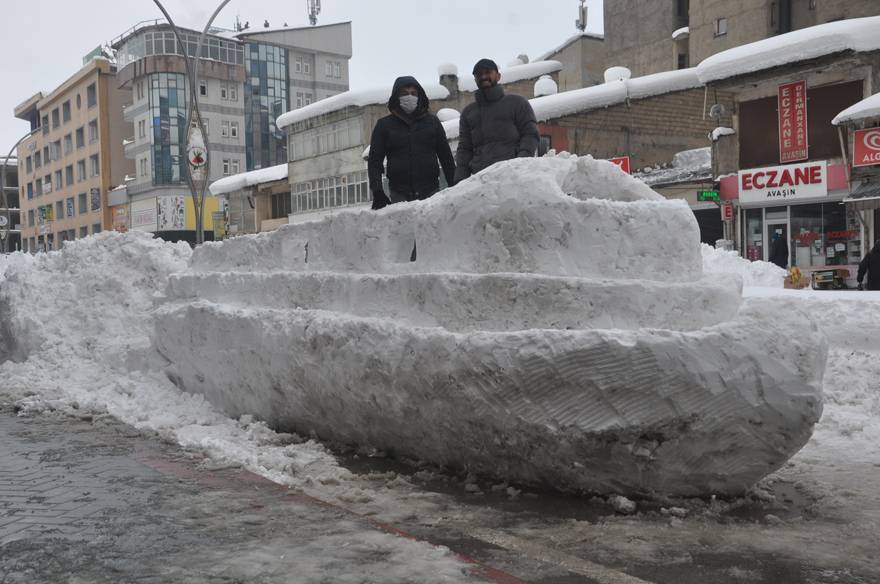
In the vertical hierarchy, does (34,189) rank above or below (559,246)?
above

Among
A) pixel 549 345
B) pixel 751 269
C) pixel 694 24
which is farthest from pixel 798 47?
pixel 549 345

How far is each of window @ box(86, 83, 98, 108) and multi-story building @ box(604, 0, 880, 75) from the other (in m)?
36.5

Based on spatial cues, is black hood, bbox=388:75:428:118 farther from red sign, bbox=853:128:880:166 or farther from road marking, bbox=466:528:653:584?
red sign, bbox=853:128:880:166

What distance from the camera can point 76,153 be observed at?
200 ft

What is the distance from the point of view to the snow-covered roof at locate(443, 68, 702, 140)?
25594 millimetres

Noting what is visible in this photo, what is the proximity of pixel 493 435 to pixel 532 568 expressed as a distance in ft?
3.45

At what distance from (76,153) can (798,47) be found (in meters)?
54.6

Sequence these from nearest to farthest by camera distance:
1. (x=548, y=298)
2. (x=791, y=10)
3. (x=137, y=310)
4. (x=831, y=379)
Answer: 1. (x=548, y=298)
2. (x=831, y=379)
3. (x=137, y=310)
4. (x=791, y=10)

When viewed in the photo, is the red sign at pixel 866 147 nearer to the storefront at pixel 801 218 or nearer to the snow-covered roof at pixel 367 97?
the storefront at pixel 801 218

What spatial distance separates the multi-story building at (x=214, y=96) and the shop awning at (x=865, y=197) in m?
36.9

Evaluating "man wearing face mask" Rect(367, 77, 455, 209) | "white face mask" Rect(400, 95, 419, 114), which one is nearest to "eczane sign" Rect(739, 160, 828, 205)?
"man wearing face mask" Rect(367, 77, 455, 209)

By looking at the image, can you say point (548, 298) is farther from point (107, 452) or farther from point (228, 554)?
point (107, 452)

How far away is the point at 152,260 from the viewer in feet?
29.2

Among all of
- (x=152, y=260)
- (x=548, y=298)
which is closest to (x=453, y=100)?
(x=152, y=260)
